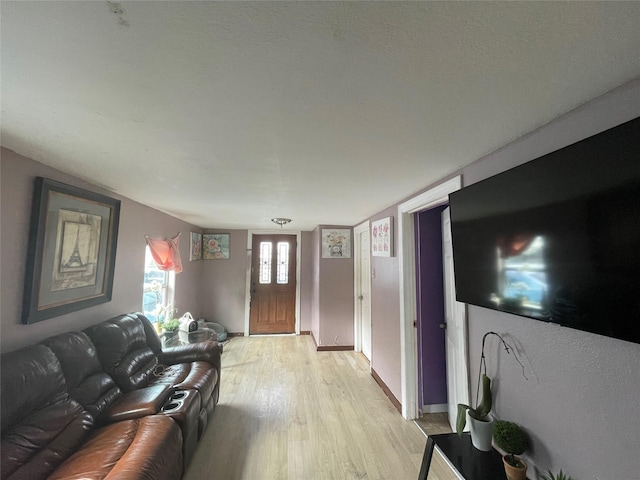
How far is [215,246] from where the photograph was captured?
5.23 m

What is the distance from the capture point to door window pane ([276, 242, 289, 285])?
5.35 metres

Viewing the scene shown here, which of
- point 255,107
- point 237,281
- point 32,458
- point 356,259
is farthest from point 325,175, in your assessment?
point 237,281

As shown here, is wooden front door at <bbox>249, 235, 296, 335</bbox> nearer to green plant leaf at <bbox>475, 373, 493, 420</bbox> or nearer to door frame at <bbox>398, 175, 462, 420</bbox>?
door frame at <bbox>398, 175, 462, 420</bbox>

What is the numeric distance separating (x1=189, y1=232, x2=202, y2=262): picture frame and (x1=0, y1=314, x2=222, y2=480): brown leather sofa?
7.87 feet

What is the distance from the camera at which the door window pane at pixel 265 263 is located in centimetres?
532

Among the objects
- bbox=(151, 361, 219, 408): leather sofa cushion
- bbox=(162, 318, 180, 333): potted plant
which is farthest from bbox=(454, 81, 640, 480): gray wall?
bbox=(162, 318, 180, 333): potted plant

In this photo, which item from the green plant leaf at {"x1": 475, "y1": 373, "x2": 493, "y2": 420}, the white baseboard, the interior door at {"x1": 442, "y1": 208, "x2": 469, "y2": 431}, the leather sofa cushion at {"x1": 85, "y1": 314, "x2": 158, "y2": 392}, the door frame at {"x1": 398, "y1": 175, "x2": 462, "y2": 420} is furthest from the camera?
the white baseboard

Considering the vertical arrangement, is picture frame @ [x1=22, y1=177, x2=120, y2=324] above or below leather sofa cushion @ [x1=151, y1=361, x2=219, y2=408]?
above

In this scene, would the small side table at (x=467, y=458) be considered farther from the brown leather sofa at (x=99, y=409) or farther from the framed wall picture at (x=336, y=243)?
the framed wall picture at (x=336, y=243)

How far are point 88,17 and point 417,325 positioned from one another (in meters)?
2.85

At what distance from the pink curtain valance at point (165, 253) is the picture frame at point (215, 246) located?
54.9 inches

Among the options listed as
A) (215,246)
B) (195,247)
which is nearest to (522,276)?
(195,247)

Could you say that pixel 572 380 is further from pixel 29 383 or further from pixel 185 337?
pixel 185 337

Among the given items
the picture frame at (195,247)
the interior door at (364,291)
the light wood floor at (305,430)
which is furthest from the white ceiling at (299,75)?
the picture frame at (195,247)
